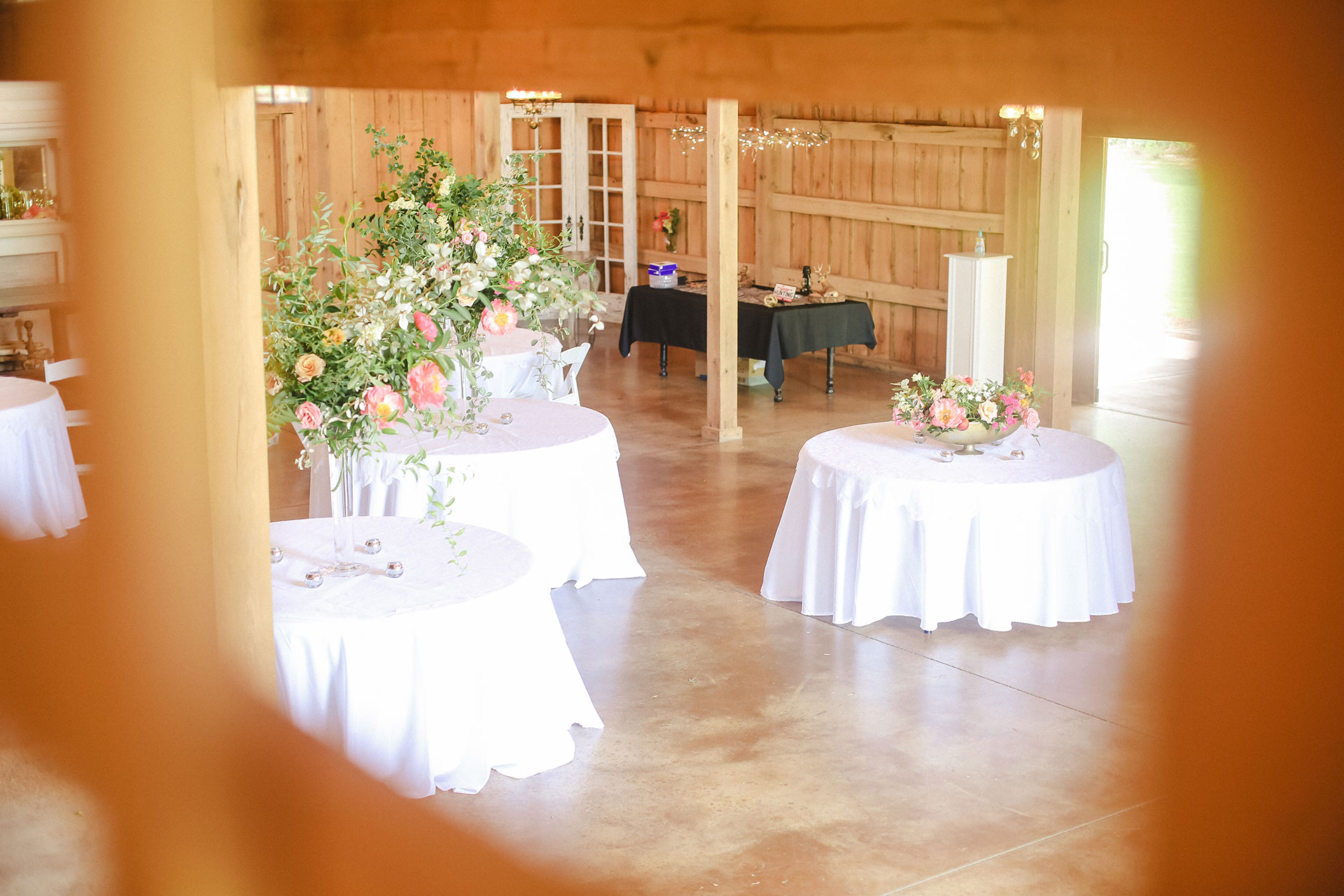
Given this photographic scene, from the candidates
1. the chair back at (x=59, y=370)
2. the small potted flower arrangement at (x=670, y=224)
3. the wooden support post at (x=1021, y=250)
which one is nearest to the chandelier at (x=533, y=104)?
the small potted flower arrangement at (x=670, y=224)

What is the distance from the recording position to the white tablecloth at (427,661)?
3.68 m

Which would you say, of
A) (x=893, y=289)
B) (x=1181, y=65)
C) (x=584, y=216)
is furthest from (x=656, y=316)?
(x=1181, y=65)

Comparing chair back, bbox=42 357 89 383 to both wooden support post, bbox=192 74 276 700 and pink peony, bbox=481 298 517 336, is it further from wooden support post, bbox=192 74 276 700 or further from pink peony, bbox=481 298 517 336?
wooden support post, bbox=192 74 276 700

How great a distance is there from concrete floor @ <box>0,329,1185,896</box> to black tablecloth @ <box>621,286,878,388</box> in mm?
4096

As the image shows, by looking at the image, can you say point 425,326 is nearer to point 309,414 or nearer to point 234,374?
point 309,414

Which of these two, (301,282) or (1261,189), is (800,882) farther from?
(1261,189)

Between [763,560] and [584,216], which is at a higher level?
[584,216]

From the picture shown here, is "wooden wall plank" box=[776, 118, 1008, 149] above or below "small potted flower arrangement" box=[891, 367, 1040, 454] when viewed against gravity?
above

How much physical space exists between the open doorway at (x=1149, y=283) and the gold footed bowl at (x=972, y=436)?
710 mm

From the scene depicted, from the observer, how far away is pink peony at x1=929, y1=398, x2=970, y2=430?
223 inches

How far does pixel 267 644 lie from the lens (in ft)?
5.79

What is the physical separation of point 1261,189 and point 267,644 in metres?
1.54

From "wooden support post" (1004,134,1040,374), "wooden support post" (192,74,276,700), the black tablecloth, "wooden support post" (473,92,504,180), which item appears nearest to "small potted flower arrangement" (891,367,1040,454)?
"wooden support post" (473,92,504,180)

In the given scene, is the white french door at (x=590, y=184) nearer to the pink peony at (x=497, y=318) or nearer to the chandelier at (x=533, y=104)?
the chandelier at (x=533, y=104)
